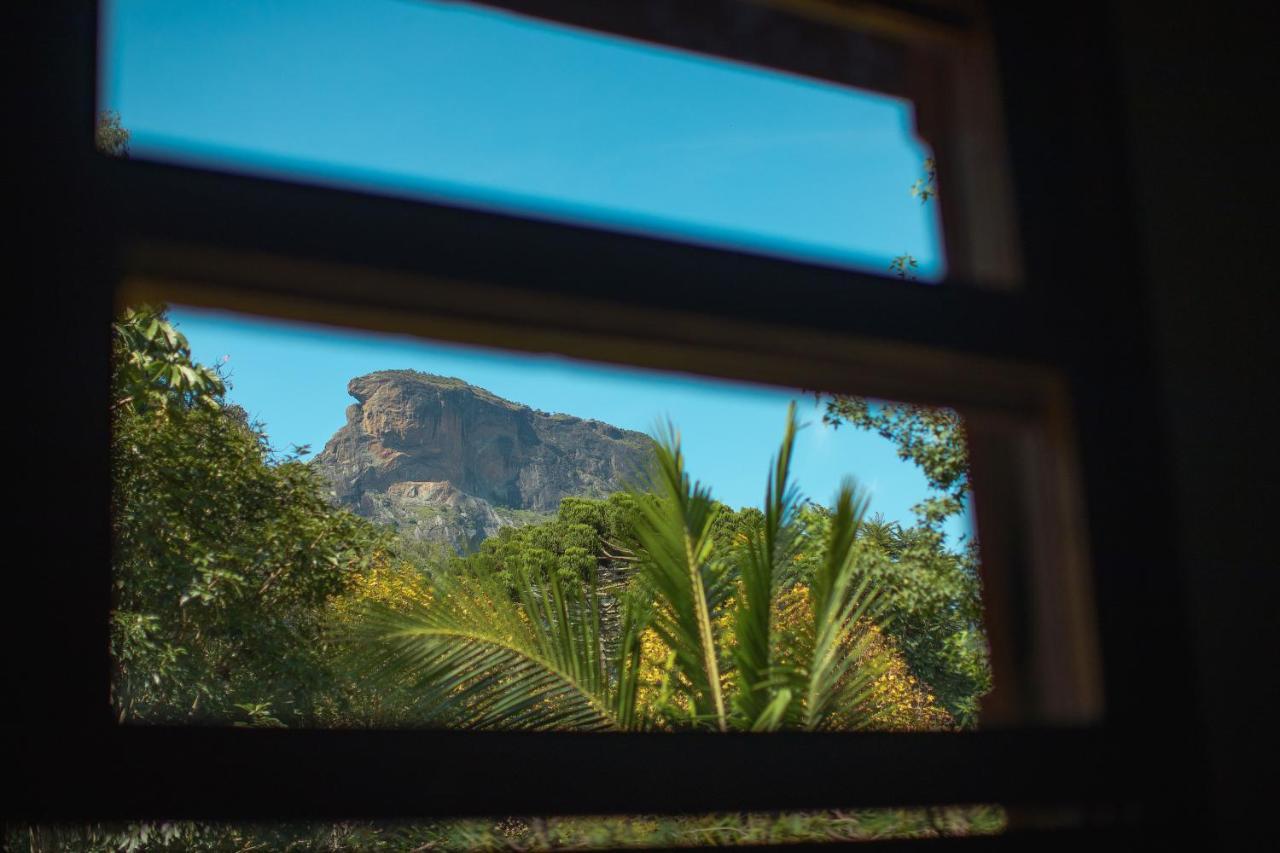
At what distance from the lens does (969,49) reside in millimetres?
795

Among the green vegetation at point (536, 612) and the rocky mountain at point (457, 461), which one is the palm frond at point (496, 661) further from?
the rocky mountain at point (457, 461)

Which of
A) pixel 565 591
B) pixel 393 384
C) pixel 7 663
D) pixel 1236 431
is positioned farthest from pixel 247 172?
pixel 393 384

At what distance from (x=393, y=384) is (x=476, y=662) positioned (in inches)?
83.6

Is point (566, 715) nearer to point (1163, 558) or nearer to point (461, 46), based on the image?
point (461, 46)

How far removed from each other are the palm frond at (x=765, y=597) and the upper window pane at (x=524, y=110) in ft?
2.46

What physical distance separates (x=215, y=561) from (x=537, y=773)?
4.14 metres

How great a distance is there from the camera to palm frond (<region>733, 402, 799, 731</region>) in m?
2.85

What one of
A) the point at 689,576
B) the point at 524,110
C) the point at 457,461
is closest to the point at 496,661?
the point at 689,576

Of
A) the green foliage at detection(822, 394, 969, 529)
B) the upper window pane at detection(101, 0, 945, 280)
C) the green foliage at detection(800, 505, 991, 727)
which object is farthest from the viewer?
the green foliage at detection(800, 505, 991, 727)

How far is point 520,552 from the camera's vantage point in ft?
11.8

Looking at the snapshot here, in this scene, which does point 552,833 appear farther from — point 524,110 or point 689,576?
point 524,110

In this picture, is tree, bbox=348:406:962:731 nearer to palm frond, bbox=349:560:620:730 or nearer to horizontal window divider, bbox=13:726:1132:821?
palm frond, bbox=349:560:620:730

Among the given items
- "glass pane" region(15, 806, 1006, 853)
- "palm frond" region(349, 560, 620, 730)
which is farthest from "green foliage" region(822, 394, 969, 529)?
"palm frond" region(349, 560, 620, 730)

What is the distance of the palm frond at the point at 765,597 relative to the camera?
2.85m
